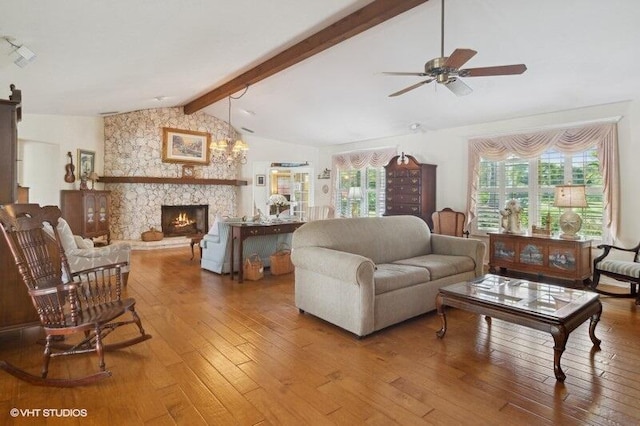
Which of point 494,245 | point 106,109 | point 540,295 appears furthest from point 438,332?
point 106,109

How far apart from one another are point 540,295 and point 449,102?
3588 mm

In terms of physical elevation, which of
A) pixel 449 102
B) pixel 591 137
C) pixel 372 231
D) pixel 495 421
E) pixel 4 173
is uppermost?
pixel 449 102

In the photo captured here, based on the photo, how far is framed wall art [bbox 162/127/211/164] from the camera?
27.7ft

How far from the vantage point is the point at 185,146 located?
873 cm

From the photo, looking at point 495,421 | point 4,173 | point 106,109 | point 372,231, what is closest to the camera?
point 495,421

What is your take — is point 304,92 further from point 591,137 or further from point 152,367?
point 152,367

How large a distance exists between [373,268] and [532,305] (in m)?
1.24

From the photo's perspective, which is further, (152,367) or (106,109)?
(106,109)

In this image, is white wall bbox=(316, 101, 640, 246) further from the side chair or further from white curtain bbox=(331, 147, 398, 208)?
the side chair

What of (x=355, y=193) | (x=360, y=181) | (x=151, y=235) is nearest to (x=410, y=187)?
(x=355, y=193)

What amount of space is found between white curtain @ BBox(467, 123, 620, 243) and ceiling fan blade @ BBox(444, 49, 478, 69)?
361 centimetres

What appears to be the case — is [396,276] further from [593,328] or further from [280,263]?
[280,263]

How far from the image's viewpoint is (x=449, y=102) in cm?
553

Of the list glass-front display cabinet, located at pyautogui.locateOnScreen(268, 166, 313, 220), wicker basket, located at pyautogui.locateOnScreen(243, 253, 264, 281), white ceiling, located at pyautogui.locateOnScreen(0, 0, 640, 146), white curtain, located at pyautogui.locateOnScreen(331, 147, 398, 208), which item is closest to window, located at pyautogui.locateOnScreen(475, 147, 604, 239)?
white ceiling, located at pyautogui.locateOnScreen(0, 0, 640, 146)
